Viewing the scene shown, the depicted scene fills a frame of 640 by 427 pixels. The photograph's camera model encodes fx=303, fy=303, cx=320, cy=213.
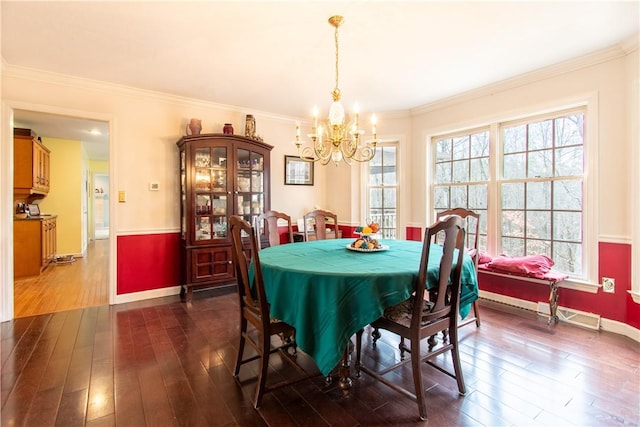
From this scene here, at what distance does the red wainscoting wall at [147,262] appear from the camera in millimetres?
3537

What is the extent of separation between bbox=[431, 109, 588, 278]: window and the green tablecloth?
2.09 m

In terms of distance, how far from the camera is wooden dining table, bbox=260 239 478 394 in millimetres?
1569

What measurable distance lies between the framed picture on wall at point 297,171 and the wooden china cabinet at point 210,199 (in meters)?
0.80

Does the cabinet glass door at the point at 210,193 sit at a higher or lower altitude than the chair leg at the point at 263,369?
higher

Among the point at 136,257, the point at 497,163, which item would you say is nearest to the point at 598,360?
the point at 497,163

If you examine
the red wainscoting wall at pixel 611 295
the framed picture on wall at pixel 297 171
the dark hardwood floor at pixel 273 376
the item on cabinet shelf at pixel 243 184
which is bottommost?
the dark hardwood floor at pixel 273 376

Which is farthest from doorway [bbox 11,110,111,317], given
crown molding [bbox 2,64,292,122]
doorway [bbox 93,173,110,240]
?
doorway [bbox 93,173,110,240]

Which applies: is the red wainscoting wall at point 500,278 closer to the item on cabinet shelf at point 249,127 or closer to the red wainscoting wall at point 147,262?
the red wainscoting wall at point 147,262

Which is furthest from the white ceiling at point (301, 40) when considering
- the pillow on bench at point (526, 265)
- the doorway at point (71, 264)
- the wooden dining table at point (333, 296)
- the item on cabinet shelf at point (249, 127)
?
the pillow on bench at point (526, 265)

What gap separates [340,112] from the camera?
232 cm

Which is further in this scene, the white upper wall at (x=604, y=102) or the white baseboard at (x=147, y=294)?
the white baseboard at (x=147, y=294)

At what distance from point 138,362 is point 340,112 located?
238 centimetres

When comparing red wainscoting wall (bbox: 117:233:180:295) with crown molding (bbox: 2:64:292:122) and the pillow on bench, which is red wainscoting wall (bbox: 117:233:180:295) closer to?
crown molding (bbox: 2:64:292:122)

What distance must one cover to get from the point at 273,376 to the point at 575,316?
2876 mm
